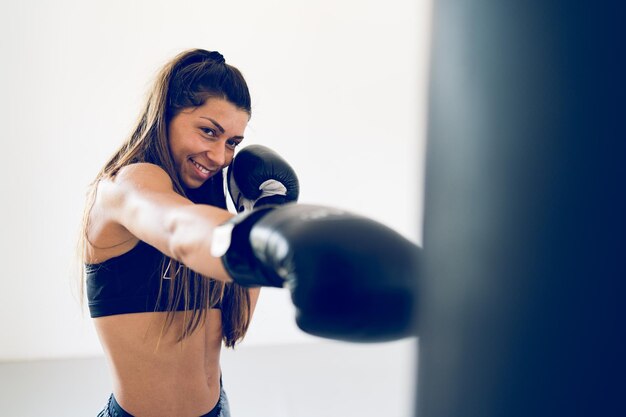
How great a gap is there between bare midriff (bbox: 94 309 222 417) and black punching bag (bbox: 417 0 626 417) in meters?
0.81

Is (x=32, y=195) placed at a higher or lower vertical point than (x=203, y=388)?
higher

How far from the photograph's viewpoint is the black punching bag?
0.22 metres

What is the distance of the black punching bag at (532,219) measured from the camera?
22 centimetres

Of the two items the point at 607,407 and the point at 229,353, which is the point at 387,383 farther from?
the point at 607,407

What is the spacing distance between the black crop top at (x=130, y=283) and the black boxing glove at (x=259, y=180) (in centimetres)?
36

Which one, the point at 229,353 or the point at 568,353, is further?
the point at 229,353

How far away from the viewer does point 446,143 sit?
0.87 feet

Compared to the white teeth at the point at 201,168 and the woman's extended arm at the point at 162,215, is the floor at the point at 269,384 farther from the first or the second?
the woman's extended arm at the point at 162,215

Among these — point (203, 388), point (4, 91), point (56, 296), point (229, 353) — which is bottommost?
point (229, 353)

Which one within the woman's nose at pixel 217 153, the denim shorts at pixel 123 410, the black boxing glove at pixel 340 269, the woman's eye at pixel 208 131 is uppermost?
the woman's eye at pixel 208 131

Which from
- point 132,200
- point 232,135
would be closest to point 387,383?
point 232,135

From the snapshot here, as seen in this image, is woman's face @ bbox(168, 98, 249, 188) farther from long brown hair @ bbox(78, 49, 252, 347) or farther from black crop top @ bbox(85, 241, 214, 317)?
black crop top @ bbox(85, 241, 214, 317)

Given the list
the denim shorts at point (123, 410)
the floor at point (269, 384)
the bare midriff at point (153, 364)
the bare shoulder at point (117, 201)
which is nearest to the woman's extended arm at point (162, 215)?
the bare shoulder at point (117, 201)

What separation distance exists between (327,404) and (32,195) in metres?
1.88
